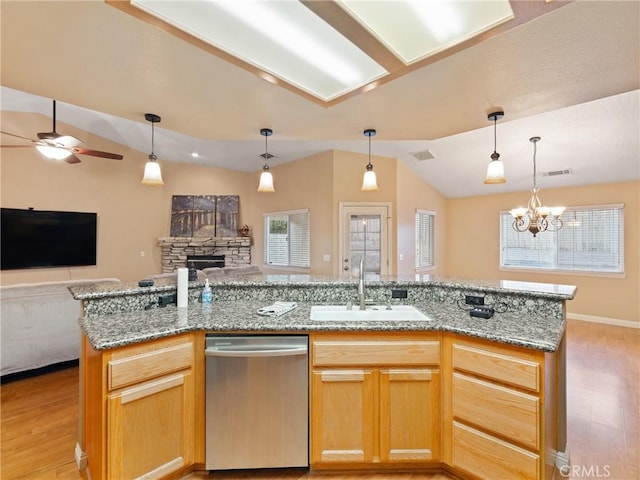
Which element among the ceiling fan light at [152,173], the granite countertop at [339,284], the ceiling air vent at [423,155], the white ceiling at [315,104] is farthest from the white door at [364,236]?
the ceiling fan light at [152,173]

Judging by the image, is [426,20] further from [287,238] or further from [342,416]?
[287,238]

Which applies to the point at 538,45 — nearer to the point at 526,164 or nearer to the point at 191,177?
the point at 526,164

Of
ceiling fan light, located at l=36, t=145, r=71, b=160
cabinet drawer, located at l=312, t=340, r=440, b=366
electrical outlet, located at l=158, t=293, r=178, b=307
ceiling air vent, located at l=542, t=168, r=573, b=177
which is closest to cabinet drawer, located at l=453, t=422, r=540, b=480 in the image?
cabinet drawer, located at l=312, t=340, r=440, b=366

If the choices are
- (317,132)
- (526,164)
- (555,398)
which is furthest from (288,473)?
(526,164)

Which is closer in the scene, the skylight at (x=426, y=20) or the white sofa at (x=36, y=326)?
the skylight at (x=426, y=20)

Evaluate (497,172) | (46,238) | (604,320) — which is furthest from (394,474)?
(46,238)

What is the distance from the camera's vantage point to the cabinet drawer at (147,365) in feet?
4.93

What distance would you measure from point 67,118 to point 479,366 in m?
6.99

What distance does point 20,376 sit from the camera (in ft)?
9.80

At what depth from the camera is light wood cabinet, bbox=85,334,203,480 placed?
150cm

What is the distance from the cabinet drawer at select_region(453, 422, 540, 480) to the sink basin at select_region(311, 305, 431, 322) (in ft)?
2.26

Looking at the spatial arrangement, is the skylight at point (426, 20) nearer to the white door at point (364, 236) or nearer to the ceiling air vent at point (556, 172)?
the white door at point (364, 236)

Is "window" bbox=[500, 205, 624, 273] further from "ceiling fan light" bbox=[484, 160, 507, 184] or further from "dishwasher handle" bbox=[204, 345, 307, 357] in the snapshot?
"dishwasher handle" bbox=[204, 345, 307, 357]

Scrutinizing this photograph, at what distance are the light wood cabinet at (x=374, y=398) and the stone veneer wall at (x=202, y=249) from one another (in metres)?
5.15
